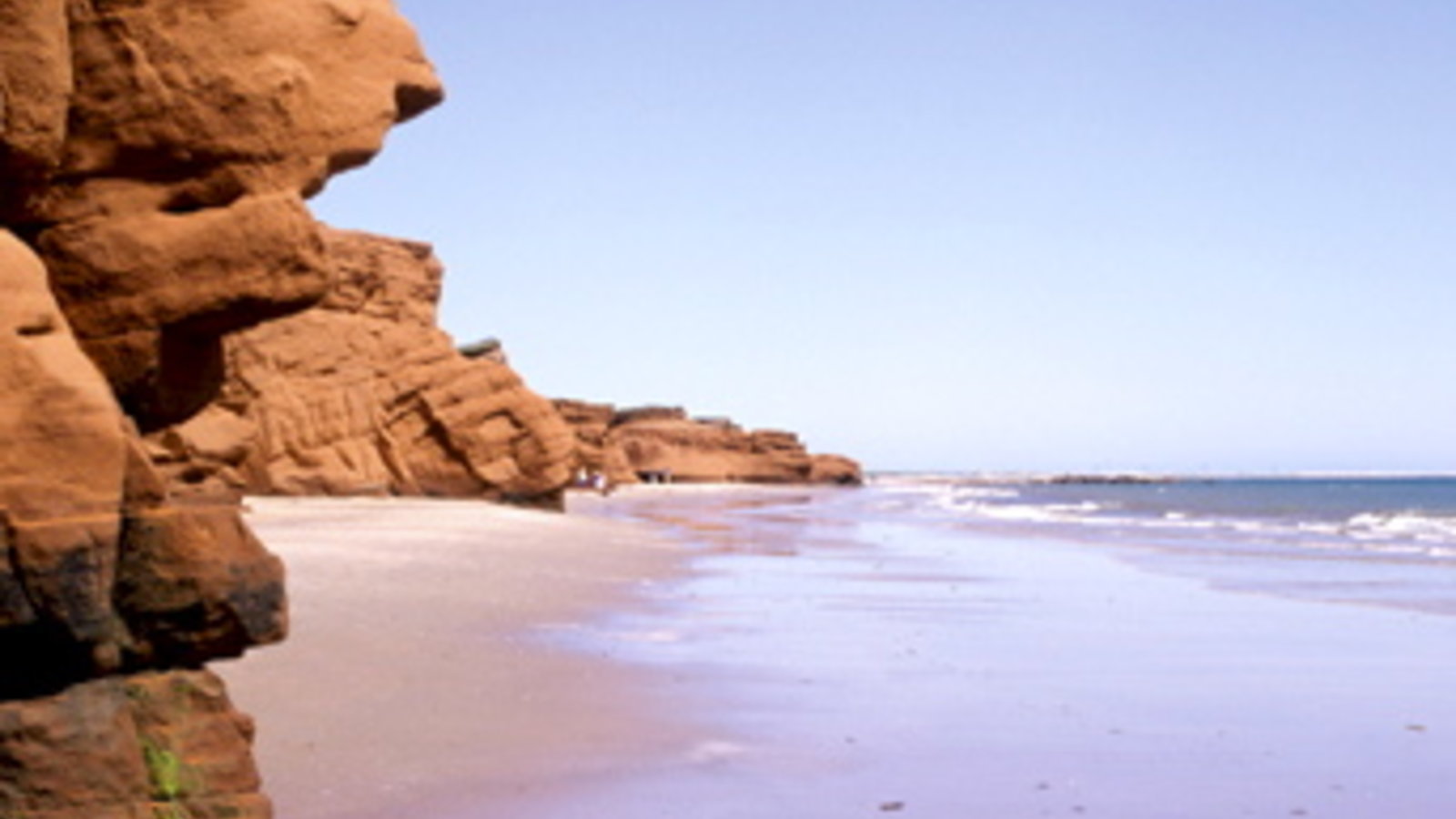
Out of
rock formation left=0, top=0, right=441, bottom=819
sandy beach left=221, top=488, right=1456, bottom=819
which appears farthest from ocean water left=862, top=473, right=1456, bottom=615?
rock formation left=0, top=0, right=441, bottom=819

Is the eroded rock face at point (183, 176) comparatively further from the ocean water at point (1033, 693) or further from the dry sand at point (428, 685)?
the ocean water at point (1033, 693)

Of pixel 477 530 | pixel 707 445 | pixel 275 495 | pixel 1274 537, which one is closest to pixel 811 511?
pixel 1274 537

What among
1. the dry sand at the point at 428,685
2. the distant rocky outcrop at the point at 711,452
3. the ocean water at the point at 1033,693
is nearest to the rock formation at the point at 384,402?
the ocean water at the point at 1033,693

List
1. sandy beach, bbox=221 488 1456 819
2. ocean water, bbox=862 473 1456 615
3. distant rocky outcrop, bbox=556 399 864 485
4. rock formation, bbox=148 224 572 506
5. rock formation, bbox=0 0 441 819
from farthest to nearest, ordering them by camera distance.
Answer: distant rocky outcrop, bbox=556 399 864 485, rock formation, bbox=148 224 572 506, ocean water, bbox=862 473 1456 615, sandy beach, bbox=221 488 1456 819, rock formation, bbox=0 0 441 819

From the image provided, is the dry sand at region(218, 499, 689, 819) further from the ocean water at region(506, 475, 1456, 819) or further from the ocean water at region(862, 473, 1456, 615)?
the ocean water at region(862, 473, 1456, 615)

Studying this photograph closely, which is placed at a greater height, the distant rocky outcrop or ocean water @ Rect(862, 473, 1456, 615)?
the distant rocky outcrop

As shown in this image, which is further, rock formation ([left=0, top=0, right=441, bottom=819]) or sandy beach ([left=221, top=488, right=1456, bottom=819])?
sandy beach ([left=221, top=488, right=1456, bottom=819])

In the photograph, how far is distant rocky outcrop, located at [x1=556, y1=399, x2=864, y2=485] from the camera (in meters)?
115

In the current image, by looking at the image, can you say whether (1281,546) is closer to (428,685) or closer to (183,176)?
(428,685)

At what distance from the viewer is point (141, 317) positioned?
6051 millimetres

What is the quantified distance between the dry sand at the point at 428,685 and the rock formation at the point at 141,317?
4.37 ft

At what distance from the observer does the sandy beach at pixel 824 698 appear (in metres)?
7.42

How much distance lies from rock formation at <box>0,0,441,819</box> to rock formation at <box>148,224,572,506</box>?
2362cm

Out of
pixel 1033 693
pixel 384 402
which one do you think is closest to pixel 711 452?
pixel 384 402
